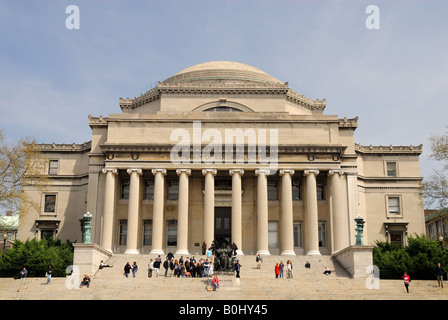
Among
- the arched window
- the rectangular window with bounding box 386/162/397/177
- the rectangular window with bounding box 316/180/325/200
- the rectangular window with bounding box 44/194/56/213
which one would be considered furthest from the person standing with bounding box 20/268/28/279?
the rectangular window with bounding box 386/162/397/177

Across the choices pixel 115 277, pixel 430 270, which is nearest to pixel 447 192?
pixel 430 270

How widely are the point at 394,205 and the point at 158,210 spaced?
26.3 metres

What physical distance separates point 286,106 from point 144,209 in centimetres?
2007

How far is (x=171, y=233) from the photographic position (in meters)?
55.5

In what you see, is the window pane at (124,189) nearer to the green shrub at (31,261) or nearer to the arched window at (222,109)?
the arched window at (222,109)

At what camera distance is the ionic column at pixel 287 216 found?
51938 millimetres

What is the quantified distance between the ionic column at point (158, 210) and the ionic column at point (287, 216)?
11.2 m

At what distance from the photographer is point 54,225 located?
2355 inches

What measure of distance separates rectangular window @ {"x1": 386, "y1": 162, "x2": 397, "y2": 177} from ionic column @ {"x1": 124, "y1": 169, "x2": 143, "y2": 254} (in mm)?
27731

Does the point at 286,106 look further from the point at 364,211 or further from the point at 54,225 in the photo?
the point at 54,225

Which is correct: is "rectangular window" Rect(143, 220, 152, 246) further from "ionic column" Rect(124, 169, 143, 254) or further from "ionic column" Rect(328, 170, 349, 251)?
"ionic column" Rect(328, 170, 349, 251)

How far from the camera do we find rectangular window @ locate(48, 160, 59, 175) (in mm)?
61750

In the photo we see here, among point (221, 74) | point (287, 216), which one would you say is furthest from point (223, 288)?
point (221, 74)
